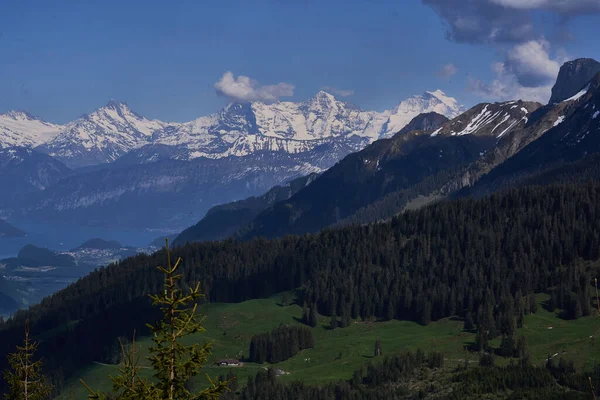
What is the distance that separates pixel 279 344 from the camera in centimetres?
18112

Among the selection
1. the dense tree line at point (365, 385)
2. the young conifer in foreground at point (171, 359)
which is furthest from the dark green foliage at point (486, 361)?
the young conifer in foreground at point (171, 359)

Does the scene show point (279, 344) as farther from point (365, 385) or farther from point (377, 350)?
point (365, 385)

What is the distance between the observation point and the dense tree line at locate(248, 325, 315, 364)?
179m

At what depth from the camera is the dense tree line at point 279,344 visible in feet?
587

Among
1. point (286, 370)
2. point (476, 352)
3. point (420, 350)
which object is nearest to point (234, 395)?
point (286, 370)

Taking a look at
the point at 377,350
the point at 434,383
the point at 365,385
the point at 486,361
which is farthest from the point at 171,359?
the point at 377,350

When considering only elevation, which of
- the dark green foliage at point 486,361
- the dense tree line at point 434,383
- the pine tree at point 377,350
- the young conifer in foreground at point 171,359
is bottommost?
the dense tree line at point 434,383

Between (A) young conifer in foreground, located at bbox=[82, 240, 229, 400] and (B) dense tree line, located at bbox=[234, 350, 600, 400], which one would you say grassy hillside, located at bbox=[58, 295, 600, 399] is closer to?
(B) dense tree line, located at bbox=[234, 350, 600, 400]

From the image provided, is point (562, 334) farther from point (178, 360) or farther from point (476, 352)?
point (178, 360)

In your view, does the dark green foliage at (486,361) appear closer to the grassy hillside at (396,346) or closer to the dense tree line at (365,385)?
the grassy hillside at (396,346)

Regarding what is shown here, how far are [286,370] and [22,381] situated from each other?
13181cm

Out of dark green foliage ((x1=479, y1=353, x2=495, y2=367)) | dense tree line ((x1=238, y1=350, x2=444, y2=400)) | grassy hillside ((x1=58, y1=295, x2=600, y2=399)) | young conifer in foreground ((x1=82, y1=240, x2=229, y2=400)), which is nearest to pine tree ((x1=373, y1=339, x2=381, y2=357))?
grassy hillside ((x1=58, y1=295, x2=600, y2=399))

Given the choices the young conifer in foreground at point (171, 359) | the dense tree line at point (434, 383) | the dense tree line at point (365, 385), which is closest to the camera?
the young conifer in foreground at point (171, 359)

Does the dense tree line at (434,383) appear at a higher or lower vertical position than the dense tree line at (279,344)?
lower
